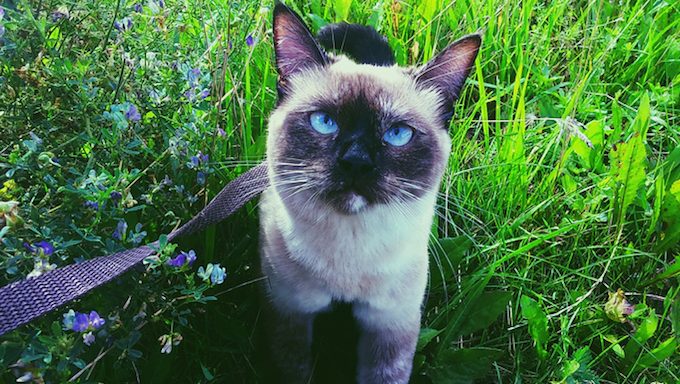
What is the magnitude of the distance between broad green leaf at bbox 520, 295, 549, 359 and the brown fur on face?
509 millimetres

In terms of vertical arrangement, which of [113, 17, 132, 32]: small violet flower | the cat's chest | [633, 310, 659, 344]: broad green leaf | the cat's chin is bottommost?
[633, 310, 659, 344]: broad green leaf

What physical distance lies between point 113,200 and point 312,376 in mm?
673

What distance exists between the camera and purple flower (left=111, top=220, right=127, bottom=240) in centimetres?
122

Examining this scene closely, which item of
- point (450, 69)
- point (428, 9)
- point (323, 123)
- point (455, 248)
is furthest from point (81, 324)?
point (428, 9)

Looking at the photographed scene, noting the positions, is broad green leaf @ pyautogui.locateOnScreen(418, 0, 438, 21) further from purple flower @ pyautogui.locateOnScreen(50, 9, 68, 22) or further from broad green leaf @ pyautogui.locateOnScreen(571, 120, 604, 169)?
purple flower @ pyautogui.locateOnScreen(50, 9, 68, 22)

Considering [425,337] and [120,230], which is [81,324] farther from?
[425,337]

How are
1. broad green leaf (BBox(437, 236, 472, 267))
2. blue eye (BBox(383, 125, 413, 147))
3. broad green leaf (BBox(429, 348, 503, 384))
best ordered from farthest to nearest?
1. broad green leaf (BBox(437, 236, 472, 267))
2. broad green leaf (BBox(429, 348, 503, 384))
3. blue eye (BBox(383, 125, 413, 147))

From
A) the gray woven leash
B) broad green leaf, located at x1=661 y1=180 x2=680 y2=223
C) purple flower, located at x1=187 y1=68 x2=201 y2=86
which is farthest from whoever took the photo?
broad green leaf, located at x1=661 y1=180 x2=680 y2=223

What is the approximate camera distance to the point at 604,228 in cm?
188

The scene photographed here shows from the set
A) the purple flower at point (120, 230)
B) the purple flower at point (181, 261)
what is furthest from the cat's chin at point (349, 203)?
the purple flower at point (120, 230)

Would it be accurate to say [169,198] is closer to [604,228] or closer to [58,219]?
→ [58,219]

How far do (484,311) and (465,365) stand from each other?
5.8 inches

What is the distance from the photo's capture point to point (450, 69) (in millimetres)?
1375

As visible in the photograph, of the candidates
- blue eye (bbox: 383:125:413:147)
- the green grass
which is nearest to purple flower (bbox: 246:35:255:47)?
the green grass
